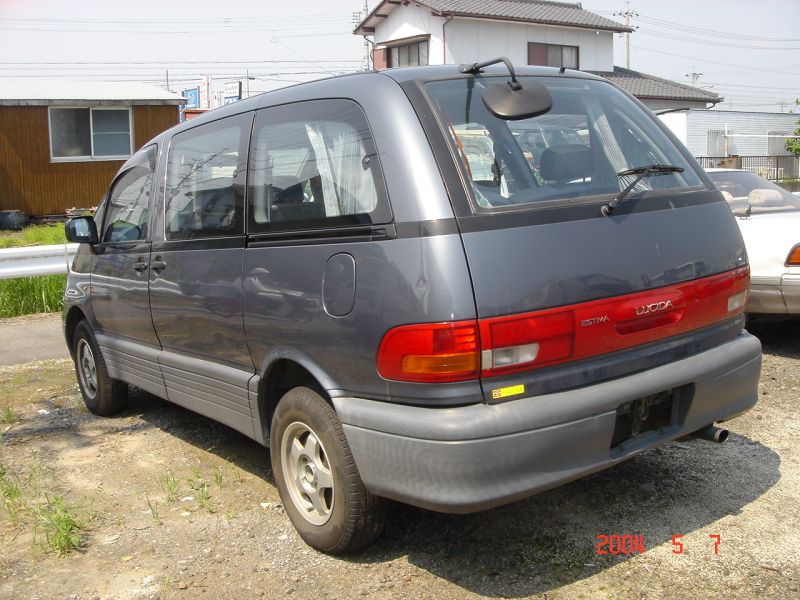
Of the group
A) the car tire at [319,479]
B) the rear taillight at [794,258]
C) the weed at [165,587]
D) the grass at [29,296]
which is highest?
the rear taillight at [794,258]

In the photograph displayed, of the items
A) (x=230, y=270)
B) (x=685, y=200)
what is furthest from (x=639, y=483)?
(x=230, y=270)

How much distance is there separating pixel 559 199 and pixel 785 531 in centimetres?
176

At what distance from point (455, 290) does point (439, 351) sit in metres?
0.22

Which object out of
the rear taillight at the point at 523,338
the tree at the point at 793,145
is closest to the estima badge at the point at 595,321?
the rear taillight at the point at 523,338

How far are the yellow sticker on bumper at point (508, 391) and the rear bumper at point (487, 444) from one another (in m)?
0.03

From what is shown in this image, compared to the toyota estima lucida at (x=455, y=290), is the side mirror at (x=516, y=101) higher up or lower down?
higher up

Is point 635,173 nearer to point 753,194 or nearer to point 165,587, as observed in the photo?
point 165,587

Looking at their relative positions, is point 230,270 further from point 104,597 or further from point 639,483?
point 639,483

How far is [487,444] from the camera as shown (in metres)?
2.96

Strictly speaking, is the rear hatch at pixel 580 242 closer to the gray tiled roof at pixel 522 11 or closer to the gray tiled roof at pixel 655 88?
the gray tiled roof at pixel 522 11

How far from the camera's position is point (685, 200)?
3.68 meters

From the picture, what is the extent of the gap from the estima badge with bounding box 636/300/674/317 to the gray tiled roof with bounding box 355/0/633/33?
94.1 feet

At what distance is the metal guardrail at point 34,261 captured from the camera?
9.51 meters

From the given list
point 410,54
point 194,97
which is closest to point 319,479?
point 410,54
